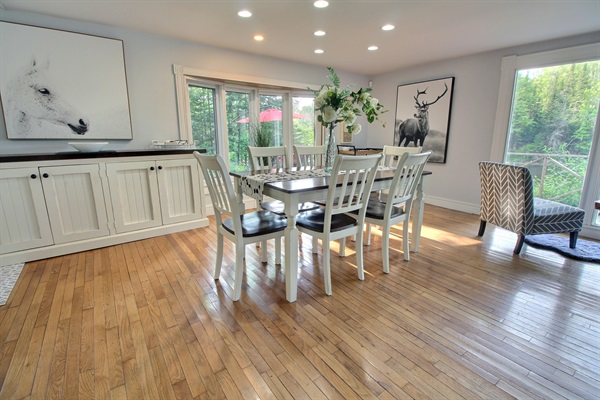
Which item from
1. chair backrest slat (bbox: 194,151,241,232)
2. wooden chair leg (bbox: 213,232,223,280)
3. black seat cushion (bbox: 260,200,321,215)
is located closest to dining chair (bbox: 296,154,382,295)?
black seat cushion (bbox: 260,200,321,215)

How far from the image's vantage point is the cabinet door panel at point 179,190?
129 inches

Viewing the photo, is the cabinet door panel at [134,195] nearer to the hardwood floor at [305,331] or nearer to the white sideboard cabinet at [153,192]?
the white sideboard cabinet at [153,192]

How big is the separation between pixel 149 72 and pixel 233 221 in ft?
8.56

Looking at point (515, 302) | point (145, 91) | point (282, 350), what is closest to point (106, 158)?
point (145, 91)

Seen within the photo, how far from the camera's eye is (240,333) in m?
1.68

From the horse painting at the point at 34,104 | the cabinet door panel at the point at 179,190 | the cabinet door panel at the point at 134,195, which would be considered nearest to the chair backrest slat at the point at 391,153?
the cabinet door panel at the point at 179,190

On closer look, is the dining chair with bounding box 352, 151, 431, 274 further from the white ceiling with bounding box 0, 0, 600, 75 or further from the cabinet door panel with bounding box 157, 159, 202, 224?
the cabinet door panel with bounding box 157, 159, 202, 224

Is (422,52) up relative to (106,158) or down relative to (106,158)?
up

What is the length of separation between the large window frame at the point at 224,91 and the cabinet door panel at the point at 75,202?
1.23 meters

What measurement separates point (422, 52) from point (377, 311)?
373cm

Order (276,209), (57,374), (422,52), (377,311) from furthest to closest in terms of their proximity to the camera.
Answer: (422,52)
(276,209)
(377,311)
(57,374)

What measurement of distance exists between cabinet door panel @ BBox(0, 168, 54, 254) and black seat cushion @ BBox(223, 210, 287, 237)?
192cm

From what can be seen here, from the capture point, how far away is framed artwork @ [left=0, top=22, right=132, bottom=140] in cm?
270

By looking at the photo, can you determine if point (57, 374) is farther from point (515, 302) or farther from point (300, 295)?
point (515, 302)
